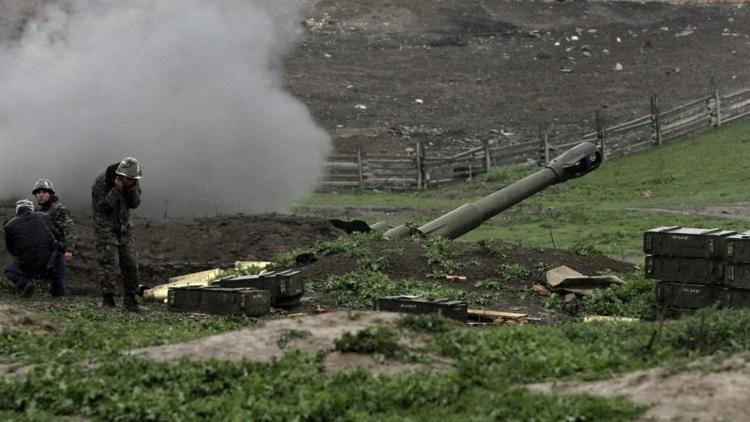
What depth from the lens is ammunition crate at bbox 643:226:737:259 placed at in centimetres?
1569

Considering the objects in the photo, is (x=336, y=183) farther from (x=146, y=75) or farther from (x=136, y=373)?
(x=136, y=373)

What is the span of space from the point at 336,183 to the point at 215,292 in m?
22.7

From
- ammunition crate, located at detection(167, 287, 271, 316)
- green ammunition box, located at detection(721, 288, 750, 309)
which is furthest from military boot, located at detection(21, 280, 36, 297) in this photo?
green ammunition box, located at detection(721, 288, 750, 309)

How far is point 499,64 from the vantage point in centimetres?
5309

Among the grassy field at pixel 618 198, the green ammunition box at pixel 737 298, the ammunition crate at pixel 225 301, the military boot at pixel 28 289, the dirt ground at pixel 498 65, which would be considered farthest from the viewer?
the dirt ground at pixel 498 65

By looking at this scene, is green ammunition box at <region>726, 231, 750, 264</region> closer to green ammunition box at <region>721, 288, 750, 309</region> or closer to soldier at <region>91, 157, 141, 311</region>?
green ammunition box at <region>721, 288, 750, 309</region>

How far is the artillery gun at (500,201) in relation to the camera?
75.2 feet

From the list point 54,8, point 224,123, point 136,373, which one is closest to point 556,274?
point 136,373

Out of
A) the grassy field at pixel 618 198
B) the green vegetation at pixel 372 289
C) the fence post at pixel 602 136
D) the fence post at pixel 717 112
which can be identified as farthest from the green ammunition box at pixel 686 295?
the fence post at pixel 717 112

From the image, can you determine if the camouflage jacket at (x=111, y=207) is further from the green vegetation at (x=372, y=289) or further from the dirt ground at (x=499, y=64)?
the dirt ground at (x=499, y=64)

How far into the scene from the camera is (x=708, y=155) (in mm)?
37219

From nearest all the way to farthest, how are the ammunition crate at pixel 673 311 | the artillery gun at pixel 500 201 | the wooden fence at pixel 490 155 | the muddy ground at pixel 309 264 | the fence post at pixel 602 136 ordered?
the ammunition crate at pixel 673 311 → the muddy ground at pixel 309 264 → the artillery gun at pixel 500 201 → the fence post at pixel 602 136 → the wooden fence at pixel 490 155

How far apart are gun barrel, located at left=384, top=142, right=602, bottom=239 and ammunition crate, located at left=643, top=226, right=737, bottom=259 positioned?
6876 mm

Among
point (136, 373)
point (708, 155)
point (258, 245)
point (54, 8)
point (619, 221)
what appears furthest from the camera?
point (708, 155)
